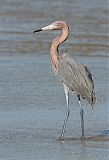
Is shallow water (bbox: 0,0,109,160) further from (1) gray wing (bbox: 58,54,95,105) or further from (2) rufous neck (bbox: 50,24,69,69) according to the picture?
(2) rufous neck (bbox: 50,24,69,69)

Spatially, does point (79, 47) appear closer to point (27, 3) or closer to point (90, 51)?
point (90, 51)

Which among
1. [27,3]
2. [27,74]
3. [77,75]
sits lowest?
[27,3]

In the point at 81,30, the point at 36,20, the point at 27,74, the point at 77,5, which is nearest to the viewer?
the point at 27,74

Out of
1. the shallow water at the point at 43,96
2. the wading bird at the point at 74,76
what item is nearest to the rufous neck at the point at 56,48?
the wading bird at the point at 74,76

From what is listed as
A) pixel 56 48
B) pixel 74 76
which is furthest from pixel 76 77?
pixel 56 48

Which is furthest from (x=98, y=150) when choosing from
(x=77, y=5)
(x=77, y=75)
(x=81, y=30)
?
(x=77, y=5)

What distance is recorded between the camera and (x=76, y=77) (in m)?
9.62

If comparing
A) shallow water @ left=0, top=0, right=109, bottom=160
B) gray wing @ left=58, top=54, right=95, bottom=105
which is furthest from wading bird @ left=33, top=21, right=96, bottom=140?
shallow water @ left=0, top=0, right=109, bottom=160

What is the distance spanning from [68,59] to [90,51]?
7.26 meters

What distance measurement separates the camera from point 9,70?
13.9 metres

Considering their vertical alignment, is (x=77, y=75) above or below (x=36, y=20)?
above

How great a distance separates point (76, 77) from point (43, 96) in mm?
2114

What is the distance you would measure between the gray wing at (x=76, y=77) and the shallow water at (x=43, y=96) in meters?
0.55

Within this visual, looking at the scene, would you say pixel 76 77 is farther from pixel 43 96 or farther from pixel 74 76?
pixel 43 96
